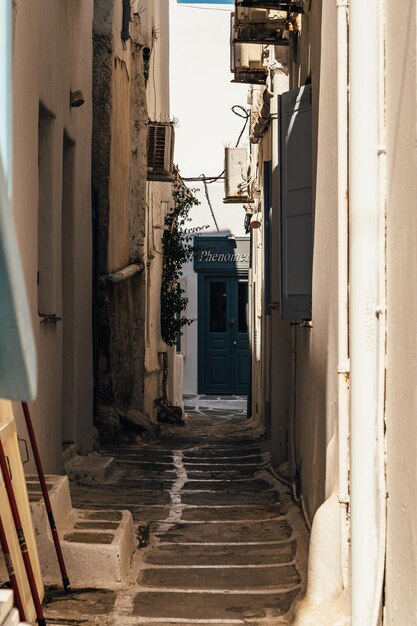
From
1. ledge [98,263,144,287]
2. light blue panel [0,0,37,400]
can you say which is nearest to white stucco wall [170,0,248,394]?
ledge [98,263,144,287]

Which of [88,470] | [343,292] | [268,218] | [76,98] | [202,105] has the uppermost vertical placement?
[202,105]

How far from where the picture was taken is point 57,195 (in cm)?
884

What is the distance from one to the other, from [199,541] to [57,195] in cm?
316

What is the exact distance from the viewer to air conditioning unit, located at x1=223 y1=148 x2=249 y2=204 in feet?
66.8

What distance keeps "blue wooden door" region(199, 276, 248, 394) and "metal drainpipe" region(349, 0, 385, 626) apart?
2043cm

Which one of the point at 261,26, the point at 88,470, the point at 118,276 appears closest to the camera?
the point at 88,470

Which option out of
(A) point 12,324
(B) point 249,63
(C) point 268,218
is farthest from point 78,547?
(B) point 249,63

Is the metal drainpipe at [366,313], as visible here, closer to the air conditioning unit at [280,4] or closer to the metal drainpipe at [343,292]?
the metal drainpipe at [343,292]

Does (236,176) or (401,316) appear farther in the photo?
(236,176)

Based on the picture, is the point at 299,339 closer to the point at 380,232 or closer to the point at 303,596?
the point at 303,596

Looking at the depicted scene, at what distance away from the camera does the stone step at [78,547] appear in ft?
18.6

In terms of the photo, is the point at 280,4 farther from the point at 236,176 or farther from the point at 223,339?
the point at 223,339

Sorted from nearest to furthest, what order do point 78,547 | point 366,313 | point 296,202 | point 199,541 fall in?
1. point 366,313
2. point 78,547
3. point 199,541
4. point 296,202

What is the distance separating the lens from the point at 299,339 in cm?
841
